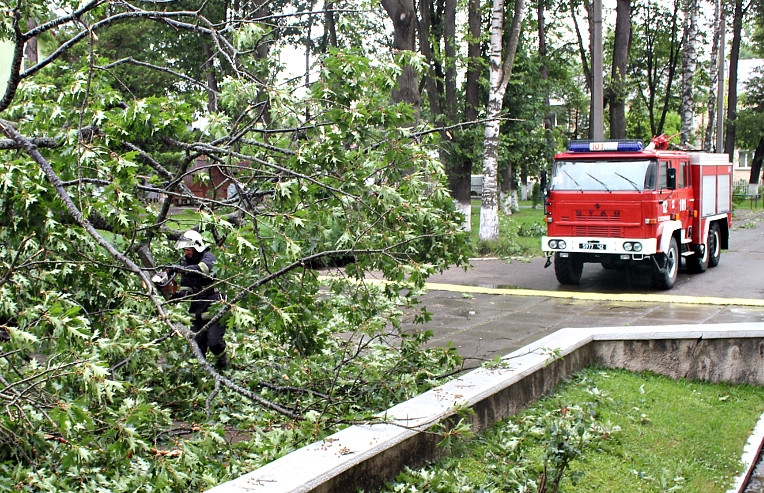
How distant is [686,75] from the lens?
85.5 feet

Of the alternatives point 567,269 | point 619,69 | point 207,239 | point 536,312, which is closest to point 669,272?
point 567,269

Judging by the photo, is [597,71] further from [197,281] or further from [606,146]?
[197,281]

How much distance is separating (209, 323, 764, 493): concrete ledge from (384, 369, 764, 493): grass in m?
0.12

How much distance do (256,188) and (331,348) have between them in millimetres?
2099

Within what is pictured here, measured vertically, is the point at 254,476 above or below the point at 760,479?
above

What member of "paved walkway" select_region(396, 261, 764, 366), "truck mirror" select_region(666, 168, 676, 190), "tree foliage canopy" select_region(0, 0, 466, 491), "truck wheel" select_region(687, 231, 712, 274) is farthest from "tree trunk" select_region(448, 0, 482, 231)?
"tree foliage canopy" select_region(0, 0, 466, 491)

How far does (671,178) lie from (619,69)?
14.1m

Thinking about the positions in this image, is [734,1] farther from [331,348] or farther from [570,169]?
[331,348]

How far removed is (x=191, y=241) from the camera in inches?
271

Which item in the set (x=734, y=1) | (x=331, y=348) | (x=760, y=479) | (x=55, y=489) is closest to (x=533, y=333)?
(x=331, y=348)

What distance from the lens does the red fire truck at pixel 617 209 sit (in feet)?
42.6

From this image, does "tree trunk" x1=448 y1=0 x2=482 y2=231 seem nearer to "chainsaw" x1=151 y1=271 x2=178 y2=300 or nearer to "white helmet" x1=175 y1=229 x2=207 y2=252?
"white helmet" x1=175 y1=229 x2=207 y2=252

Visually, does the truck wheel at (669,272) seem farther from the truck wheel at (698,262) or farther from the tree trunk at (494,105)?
the tree trunk at (494,105)

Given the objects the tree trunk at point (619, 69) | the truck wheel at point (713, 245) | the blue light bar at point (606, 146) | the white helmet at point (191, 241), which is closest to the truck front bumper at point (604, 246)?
the blue light bar at point (606, 146)
